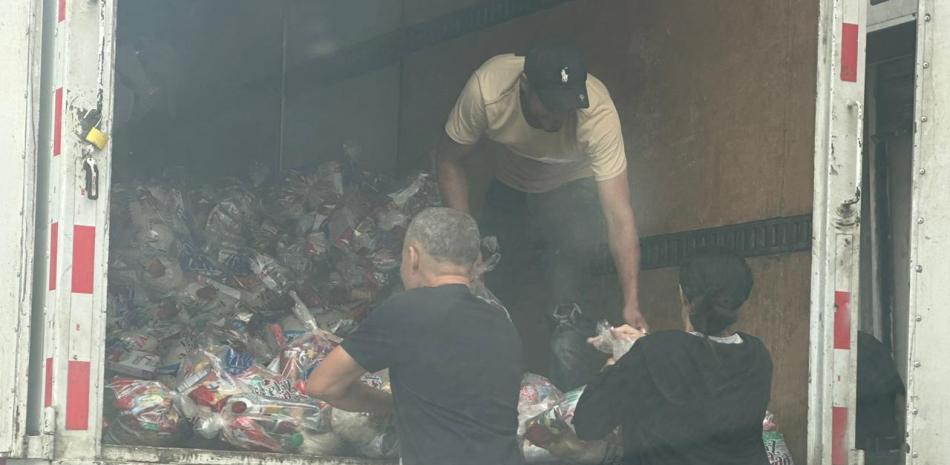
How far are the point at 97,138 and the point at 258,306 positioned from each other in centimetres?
195

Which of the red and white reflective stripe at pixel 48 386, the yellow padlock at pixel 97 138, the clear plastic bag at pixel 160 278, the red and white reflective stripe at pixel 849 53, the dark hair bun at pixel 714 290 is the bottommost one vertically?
the red and white reflective stripe at pixel 48 386

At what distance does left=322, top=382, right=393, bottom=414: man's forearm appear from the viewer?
3.28m

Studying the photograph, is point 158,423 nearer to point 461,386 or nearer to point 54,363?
point 54,363

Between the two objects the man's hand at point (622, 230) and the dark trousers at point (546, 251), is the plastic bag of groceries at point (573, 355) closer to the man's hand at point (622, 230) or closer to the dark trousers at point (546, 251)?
the man's hand at point (622, 230)

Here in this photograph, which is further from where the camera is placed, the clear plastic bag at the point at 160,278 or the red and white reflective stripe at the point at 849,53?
the clear plastic bag at the point at 160,278

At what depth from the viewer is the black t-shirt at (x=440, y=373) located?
317 centimetres

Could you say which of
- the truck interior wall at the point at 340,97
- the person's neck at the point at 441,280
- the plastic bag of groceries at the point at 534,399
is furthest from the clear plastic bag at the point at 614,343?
the truck interior wall at the point at 340,97

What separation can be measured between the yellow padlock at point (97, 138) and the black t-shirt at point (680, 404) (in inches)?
53.1

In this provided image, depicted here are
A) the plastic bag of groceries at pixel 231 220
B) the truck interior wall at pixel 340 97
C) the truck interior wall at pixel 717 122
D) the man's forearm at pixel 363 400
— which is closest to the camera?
the man's forearm at pixel 363 400

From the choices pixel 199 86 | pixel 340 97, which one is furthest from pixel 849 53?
pixel 199 86

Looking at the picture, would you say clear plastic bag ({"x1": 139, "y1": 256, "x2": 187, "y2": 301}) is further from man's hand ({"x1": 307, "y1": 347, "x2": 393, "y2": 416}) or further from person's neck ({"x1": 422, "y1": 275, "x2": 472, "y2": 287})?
person's neck ({"x1": 422, "y1": 275, "x2": 472, "y2": 287})

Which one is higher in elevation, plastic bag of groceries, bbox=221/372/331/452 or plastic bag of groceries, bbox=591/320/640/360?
plastic bag of groceries, bbox=591/320/640/360

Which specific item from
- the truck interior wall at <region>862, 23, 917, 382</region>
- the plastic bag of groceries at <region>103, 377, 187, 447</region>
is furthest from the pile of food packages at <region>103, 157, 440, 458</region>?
the truck interior wall at <region>862, 23, 917, 382</region>

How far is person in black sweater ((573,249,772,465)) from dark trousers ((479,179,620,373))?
1706mm
